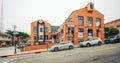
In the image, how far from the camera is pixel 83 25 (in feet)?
117

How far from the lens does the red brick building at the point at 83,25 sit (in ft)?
114

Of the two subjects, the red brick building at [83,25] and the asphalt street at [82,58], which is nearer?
the asphalt street at [82,58]

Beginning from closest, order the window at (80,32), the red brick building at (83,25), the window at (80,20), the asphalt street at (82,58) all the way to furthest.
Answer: the asphalt street at (82,58) < the red brick building at (83,25) < the window at (80,32) < the window at (80,20)

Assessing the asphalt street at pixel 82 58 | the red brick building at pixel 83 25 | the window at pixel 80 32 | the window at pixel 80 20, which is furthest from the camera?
the window at pixel 80 20

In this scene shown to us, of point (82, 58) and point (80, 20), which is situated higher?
point (80, 20)

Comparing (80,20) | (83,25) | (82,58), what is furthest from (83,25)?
(82,58)

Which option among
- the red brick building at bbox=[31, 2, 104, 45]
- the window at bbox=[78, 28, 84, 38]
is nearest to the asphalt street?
the red brick building at bbox=[31, 2, 104, 45]

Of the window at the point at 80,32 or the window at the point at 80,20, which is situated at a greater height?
the window at the point at 80,20

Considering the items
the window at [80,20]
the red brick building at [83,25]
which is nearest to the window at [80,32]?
the red brick building at [83,25]

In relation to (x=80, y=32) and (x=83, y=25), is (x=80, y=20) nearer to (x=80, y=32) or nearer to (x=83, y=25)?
(x=83, y=25)

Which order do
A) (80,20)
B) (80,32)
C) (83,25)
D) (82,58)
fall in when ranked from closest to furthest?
(82,58) < (80,32) < (83,25) < (80,20)

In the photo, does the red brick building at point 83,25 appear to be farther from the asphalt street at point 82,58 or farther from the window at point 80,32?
the asphalt street at point 82,58

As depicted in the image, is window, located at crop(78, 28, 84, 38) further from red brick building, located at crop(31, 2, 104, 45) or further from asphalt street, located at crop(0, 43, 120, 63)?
asphalt street, located at crop(0, 43, 120, 63)

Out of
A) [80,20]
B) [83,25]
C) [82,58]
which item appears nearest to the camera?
[82,58]
